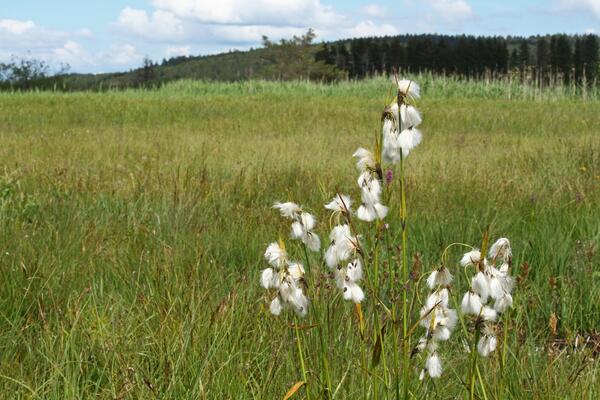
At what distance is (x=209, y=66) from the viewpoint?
11950 cm

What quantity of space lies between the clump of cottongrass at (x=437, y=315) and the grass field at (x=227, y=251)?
5.4 inches

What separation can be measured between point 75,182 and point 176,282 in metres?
3.49

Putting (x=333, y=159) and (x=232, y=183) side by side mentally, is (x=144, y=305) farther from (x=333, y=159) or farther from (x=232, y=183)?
(x=333, y=159)

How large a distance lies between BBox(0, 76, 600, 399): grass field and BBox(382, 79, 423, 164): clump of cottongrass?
0.20m

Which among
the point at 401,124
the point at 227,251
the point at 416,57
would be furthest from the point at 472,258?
the point at 416,57

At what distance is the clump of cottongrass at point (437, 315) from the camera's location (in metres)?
1.53

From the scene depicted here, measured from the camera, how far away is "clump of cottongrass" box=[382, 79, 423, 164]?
1379mm

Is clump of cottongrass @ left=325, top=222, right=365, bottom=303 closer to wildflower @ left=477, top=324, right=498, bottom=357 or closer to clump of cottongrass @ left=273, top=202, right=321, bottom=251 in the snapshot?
clump of cottongrass @ left=273, top=202, right=321, bottom=251

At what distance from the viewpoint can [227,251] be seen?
13.1ft

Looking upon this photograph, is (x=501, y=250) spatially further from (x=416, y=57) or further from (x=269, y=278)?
(x=416, y=57)

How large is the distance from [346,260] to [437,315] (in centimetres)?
23

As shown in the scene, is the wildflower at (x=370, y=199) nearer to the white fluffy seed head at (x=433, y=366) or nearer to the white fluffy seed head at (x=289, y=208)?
the white fluffy seed head at (x=289, y=208)

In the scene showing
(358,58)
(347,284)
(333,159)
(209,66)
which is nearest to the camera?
(347,284)

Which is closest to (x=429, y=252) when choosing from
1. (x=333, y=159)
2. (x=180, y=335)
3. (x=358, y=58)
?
(x=180, y=335)
